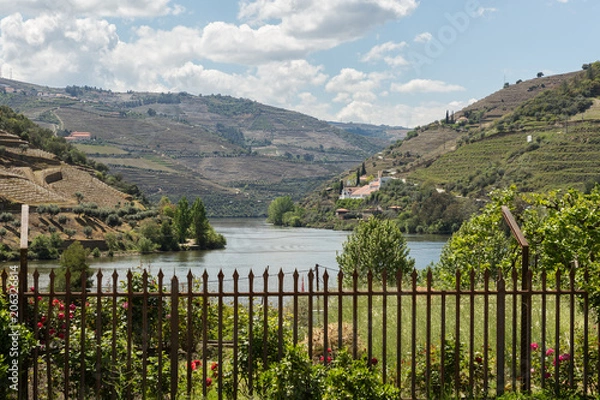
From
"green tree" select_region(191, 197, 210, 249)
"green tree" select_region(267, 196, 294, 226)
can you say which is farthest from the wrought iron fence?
"green tree" select_region(267, 196, 294, 226)

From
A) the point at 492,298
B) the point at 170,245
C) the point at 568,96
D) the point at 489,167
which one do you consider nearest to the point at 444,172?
the point at 489,167

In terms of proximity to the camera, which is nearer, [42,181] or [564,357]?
[564,357]

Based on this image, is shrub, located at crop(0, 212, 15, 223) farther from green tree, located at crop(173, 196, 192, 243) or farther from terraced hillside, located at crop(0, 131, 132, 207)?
green tree, located at crop(173, 196, 192, 243)

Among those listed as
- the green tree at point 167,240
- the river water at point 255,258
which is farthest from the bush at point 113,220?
the river water at point 255,258

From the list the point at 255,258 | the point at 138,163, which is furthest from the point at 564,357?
the point at 138,163

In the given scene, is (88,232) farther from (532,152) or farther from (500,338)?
(500,338)

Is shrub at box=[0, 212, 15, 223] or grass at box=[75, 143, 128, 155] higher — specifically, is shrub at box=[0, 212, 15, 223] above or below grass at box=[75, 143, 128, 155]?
below

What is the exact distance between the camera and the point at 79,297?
219 inches

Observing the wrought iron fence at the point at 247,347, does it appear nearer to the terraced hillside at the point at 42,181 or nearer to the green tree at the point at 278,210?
the terraced hillside at the point at 42,181

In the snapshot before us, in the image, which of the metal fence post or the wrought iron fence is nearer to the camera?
the wrought iron fence

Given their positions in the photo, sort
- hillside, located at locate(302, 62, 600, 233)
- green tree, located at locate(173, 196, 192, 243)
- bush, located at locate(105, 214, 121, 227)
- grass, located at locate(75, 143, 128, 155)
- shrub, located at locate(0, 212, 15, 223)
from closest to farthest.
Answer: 1. shrub, located at locate(0, 212, 15, 223)
2. green tree, located at locate(173, 196, 192, 243)
3. bush, located at locate(105, 214, 121, 227)
4. hillside, located at locate(302, 62, 600, 233)
5. grass, located at locate(75, 143, 128, 155)

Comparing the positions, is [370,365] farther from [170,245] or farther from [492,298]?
[170,245]

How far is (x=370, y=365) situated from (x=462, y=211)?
3045 inches

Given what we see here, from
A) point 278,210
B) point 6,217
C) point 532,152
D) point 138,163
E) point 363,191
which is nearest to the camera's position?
point 6,217
